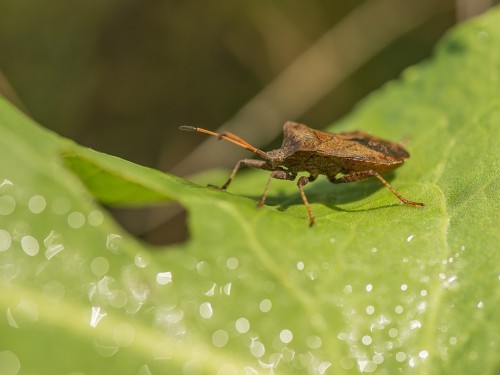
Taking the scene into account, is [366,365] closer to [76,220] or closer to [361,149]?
[76,220]

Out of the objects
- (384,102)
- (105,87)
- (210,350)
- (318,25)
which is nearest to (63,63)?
(105,87)

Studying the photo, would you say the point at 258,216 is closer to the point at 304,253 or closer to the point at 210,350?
the point at 304,253

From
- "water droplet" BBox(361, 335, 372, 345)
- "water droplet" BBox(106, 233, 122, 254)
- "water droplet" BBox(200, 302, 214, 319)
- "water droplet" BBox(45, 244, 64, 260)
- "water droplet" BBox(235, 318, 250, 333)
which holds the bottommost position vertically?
"water droplet" BBox(45, 244, 64, 260)

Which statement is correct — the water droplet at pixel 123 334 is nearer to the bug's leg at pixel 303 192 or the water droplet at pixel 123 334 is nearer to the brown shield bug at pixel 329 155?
the bug's leg at pixel 303 192

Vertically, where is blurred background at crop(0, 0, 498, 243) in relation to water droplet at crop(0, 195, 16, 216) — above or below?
below

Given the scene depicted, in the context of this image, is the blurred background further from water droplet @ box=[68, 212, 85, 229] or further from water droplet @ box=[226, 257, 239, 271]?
water droplet @ box=[68, 212, 85, 229]

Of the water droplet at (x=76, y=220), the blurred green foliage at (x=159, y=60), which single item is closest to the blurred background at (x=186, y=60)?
the blurred green foliage at (x=159, y=60)

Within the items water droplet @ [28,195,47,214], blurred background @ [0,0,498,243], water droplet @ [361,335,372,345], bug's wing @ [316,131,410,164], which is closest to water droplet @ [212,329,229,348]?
water droplet @ [361,335,372,345]
